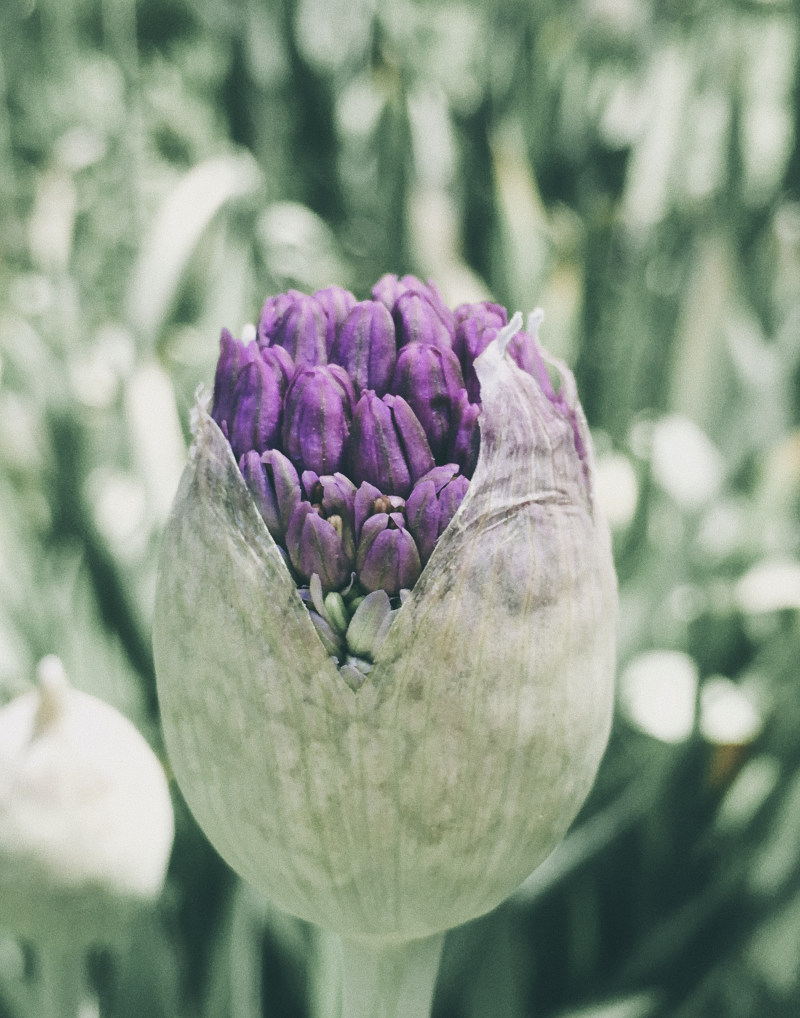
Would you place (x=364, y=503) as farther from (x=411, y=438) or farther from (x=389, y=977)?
(x=389, y=977)

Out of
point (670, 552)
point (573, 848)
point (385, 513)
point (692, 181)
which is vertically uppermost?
point (385, 513)

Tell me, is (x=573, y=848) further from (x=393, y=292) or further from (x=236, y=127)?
(x=236, y=127)

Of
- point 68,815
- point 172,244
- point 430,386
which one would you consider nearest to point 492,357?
point 430,386

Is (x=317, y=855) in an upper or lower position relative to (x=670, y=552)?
upper

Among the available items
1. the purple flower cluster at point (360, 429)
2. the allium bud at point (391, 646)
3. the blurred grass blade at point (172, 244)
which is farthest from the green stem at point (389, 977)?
the blurred grass blade at point (172, 244)

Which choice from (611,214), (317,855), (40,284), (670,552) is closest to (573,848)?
(670,552)

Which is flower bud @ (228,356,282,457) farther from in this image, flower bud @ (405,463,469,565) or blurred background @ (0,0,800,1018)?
blurred background @ (0,0,800,1018)

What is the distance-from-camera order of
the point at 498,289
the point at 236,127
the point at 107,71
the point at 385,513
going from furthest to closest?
the point at 107,71
the point at 236,127
the point at 498,289
the point at 385,513
